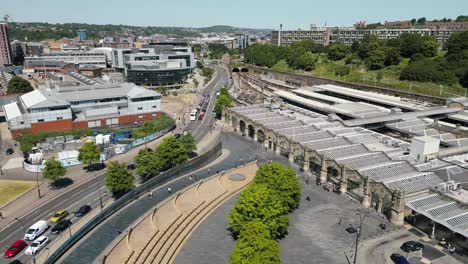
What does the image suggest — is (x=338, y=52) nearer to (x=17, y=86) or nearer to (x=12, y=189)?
(x=17, y=86)

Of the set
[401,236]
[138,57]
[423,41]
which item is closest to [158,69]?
[138,57]

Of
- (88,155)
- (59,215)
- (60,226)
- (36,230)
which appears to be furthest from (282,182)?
(88,155)

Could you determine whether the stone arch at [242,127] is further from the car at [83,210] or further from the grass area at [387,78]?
the grass area at [387,78]

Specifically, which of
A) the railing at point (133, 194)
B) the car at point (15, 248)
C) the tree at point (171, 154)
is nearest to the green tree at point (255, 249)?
the railing at point (133, 194)

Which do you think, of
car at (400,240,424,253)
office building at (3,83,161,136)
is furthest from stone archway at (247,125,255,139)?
car at (400,240,424,253)

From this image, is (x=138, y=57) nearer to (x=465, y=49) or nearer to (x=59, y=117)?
(x=59, y=117)
